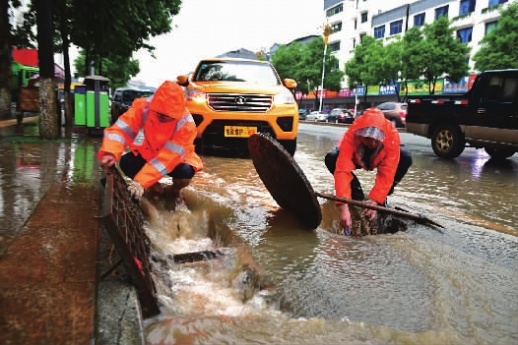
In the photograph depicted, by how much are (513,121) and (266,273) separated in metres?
7.57

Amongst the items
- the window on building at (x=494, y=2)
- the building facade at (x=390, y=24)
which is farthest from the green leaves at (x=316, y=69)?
the window on building at (x=494, y=2)

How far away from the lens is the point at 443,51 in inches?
1101

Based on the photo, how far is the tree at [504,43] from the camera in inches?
873

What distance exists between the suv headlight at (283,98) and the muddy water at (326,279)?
2653mm

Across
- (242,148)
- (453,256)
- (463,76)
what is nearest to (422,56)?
(463,76)

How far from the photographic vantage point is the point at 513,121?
8445mm

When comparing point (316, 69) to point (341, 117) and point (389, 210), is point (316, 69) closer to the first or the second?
point (341, 117)

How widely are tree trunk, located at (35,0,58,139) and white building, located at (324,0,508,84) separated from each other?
25.5 m

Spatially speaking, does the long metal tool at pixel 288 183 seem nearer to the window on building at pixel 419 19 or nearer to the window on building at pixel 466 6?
the window on building at pixel 466 6

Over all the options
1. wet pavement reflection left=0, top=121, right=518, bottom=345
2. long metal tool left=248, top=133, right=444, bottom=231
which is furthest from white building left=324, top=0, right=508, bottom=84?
long metal tool left=248, top=133, right=444, bottom=231

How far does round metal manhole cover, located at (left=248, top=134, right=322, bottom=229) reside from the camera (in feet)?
10.7

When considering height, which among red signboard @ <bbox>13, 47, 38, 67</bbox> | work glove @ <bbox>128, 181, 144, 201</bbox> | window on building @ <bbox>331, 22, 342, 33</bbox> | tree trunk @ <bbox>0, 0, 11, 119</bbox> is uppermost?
window on building @ <bbox>331, 22, 342, 33</bbox>

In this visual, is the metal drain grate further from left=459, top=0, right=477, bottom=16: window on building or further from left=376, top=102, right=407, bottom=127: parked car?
left=459, top=0, right=477, bottom=16: window on building

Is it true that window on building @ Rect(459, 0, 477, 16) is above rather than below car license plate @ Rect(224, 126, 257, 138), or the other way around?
above
